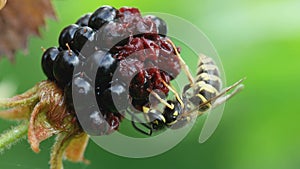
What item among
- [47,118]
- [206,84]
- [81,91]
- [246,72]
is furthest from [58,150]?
[246,72]

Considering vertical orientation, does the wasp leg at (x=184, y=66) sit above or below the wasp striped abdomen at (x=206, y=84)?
above

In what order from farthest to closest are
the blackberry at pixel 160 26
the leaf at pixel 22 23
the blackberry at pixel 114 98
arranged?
1. the leaf at pixel 22 23
2. the blackberry at pixel 160 26
3. the blackberry at pixel 114 98

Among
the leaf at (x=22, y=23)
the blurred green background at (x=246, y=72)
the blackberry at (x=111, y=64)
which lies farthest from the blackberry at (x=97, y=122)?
the blurred green background at (x=246, y=72)

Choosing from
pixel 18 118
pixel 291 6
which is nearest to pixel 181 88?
pixel 18 118

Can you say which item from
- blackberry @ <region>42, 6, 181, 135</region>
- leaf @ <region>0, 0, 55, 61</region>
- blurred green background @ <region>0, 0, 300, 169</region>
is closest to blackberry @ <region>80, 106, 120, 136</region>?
blackberry @ <region>42, 6, 181, 135</region>

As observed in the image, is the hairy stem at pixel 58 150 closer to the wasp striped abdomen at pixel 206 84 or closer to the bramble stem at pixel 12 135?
the bramble stem at pixel 12 135

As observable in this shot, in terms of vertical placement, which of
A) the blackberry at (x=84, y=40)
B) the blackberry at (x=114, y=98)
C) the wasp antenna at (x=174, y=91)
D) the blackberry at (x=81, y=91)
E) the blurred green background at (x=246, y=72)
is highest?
the blackberry at (x=84, y=40)

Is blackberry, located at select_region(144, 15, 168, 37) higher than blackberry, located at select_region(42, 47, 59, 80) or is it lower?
lower

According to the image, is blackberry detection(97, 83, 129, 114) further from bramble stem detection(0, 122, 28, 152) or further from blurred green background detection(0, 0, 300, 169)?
blurred green background detection(0, 0, 300, 169)
